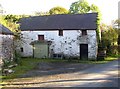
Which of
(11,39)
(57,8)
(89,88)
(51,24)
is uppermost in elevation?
(57,8)

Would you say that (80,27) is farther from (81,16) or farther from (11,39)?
(11,39)

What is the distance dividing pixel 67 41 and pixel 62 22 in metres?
3.15

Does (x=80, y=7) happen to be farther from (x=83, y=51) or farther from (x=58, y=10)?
(x=83, y=51)

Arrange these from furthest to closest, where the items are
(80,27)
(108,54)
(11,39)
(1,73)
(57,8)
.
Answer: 1. (57,8)
2. (108,54)
3. (80,27)
4. (11,39)
5. (1,73)

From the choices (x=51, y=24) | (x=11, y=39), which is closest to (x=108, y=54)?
(x=51, y=24)

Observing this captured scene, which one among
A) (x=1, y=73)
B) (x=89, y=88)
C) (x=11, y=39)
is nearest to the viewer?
(x=89, y=88)

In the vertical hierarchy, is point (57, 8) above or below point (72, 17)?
above

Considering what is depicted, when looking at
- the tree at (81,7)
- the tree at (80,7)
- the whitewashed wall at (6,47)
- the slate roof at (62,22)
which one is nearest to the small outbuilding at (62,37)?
the slate roof at (62,22)

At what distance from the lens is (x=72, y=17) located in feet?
134

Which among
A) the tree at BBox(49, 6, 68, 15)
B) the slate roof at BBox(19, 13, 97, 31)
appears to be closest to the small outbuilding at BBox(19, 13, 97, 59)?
the slate roof at BBox(19, 13, 97, 31)

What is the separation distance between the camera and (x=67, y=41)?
3812 cm

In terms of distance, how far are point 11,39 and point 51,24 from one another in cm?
1146

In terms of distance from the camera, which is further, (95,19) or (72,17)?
(72,17)

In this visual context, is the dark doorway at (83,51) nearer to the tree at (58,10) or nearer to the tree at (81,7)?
the tree at (58,10)
